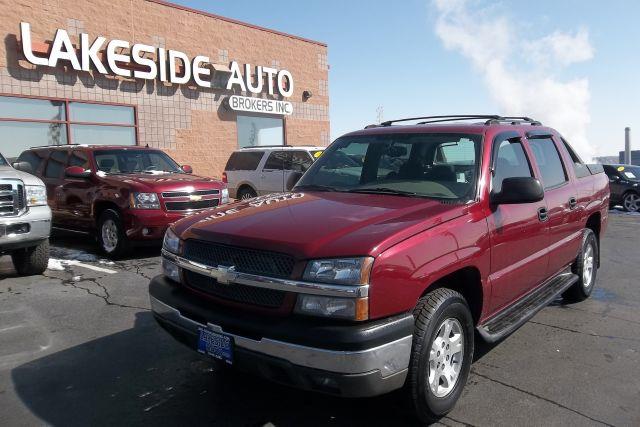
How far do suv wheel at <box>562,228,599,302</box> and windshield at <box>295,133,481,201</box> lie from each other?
7.52ft

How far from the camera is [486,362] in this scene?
161 inches

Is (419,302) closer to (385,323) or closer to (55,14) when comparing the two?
(385,323)

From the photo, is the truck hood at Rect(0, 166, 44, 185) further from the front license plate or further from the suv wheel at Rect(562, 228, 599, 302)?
the suv wheel at Rect(562, 228, 599, 302)

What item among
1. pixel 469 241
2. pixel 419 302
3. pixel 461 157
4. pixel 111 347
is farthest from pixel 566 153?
pixel 111 347

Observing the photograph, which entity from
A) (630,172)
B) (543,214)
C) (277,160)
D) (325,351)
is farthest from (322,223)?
(630,172)

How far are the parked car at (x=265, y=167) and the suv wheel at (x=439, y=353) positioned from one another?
9578 millimetres

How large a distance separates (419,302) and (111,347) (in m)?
2.70

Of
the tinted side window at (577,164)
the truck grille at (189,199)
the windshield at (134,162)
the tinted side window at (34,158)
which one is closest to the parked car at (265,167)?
the windshield at (134,162)

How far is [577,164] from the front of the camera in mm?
5609

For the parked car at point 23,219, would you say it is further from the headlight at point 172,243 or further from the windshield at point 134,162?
the headlight at point 172,243

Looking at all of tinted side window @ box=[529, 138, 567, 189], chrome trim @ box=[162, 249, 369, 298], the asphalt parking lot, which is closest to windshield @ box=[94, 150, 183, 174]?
the asphalt parking lot

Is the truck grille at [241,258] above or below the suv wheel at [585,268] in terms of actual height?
above

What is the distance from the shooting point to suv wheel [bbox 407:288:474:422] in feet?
9.45

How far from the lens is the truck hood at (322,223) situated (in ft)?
9.31
